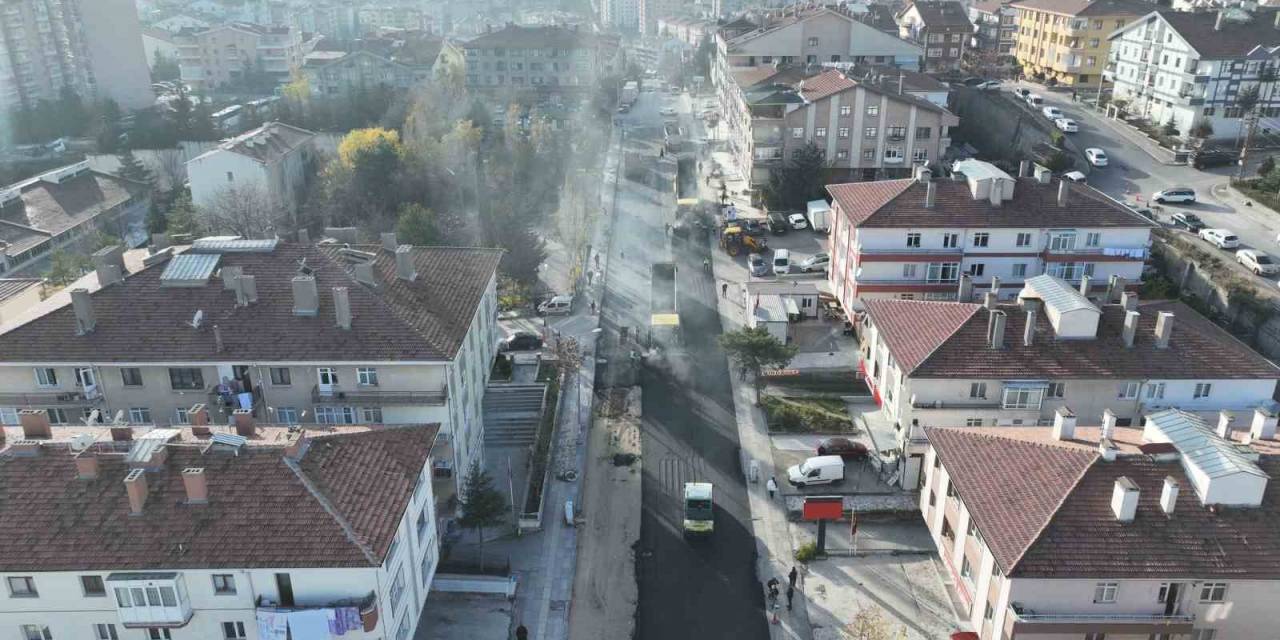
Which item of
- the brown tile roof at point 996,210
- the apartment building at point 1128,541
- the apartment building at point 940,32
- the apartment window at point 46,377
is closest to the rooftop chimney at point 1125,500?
the apartment building at point 1128,541

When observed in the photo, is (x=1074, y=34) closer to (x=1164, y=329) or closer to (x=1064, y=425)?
(x=1164, y=329)

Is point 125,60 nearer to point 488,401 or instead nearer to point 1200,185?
point 488,401

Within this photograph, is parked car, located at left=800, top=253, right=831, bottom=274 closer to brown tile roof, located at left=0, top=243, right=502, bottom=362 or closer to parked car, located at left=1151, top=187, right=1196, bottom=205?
parked car, located at left=1151, top=187, right=1196, bottom=205

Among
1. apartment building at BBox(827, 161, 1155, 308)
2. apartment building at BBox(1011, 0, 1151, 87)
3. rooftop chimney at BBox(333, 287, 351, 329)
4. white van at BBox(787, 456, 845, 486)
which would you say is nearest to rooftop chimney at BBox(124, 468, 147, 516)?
rooftop chimney at BBox(333, 287, 351, 329)

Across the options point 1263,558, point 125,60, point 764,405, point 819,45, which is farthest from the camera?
point 125,60

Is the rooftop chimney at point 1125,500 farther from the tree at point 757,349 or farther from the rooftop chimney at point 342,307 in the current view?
the rooftop chimney at point 342,307

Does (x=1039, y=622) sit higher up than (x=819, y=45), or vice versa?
(x=819, y=45)

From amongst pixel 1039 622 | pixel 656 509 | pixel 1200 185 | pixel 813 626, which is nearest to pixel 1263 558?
pixel 1039 622
